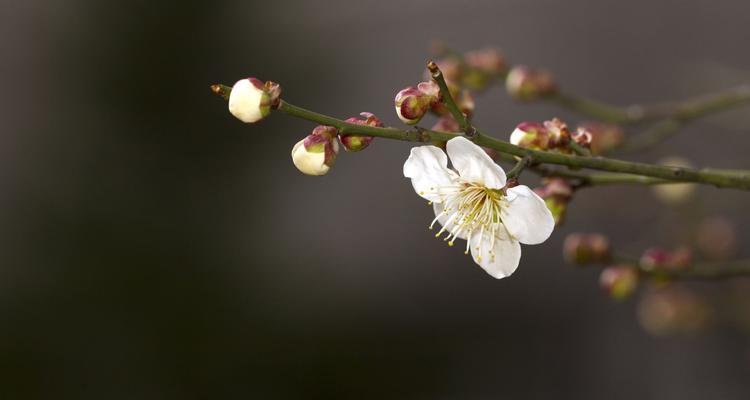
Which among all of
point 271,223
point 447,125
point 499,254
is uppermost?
point 271,223

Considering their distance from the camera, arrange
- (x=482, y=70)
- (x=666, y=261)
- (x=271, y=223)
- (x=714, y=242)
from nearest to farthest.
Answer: (x=666, y=261) → (x=482, y=70) → (x=714, y=242) → (x=271, y=223)

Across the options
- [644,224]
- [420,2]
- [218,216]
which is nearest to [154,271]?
[218,216]

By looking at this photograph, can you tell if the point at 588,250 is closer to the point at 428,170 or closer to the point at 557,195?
the point at 557,195

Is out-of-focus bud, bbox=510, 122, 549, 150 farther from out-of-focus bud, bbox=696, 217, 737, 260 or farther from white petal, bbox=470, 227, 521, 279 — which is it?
out-of-focus bud, bbox=696, 217, 737, 260

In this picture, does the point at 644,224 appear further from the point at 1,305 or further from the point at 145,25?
the point at 1,305

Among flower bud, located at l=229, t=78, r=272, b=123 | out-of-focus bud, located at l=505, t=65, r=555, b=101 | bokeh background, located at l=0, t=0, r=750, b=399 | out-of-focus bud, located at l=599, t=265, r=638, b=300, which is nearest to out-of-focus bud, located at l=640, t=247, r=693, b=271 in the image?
out-of-focus bud, located at l=599, t=265, r=638, b=300

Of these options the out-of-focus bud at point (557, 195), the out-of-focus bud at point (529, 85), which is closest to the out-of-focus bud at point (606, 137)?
the out-of-focus bud at point (529, 85)

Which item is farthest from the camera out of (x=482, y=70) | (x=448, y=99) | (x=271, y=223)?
(x=271, y=223)

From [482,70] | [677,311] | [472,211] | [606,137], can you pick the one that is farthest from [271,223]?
[472,211]
